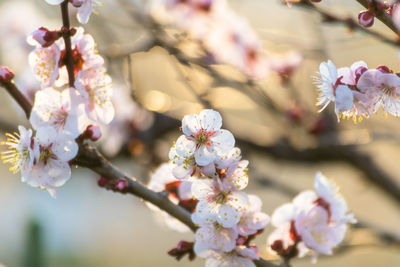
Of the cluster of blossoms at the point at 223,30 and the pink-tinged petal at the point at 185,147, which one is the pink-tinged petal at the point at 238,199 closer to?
the pink-tinged petal at the point at 185,147

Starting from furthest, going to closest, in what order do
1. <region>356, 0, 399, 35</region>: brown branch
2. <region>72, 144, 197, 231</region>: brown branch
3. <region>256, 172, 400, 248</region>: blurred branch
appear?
<region>256, 172, 400, 248</region>: blurred branch
<region>72, 144, 197, 231</region>: brown branch
<region>356, 0, 399, 35</region>: brown branch

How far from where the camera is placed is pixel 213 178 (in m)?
0.80

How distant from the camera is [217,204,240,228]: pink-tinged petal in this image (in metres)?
0.80

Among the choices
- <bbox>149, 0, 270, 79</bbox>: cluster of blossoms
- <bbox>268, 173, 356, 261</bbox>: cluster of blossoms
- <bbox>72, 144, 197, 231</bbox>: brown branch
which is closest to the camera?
<bbox>72, 144, 197, 231</bbox>: brown branch

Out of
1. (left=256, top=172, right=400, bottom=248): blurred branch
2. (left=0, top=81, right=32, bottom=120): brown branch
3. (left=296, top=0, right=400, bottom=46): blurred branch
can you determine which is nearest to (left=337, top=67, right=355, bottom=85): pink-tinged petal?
(left=296, top=0, right=400, bottom=46): blurred branch

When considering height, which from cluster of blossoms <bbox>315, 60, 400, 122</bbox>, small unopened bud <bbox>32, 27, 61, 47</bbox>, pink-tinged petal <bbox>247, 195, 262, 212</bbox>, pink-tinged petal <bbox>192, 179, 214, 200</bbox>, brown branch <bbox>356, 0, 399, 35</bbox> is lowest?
pink-tinged petal <bbox>247, 195, 262, 212</bbox>

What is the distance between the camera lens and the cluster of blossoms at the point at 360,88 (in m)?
0.79

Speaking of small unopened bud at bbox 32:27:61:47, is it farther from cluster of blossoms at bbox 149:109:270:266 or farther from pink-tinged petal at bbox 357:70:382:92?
pink-tinged petal at bbox 357:70:382:92

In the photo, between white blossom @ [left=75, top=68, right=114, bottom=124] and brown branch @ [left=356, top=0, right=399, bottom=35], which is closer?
brown branch @ [left=356, top=0, right=399, bottom=35]

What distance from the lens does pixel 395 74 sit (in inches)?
30.9

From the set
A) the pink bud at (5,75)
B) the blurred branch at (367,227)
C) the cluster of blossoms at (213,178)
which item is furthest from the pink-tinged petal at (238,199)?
the blurred branch at (367,227)

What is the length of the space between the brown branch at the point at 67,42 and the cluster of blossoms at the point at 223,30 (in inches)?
55.6

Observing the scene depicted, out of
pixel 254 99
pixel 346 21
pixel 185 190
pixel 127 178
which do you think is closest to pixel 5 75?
pixel 127 178

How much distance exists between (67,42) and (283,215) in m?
0.57
